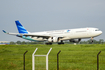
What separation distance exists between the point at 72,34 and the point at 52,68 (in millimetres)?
32569

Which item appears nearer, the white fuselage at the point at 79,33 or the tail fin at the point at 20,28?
the white fuselage at the point at 79,33

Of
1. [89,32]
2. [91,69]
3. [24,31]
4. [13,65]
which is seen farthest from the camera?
[24,31]

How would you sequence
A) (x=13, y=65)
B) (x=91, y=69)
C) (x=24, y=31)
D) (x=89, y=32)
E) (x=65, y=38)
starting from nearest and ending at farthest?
(x=91, y=69)
(x=13, y=65)
(x=89, y=32)
(x=65, y=38)
(x=24, y=31)

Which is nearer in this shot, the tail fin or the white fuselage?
the white fuselage

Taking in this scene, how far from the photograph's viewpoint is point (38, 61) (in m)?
12.4

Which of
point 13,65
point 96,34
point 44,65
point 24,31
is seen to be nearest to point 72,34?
point 96,34

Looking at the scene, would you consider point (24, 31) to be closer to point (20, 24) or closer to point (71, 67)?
point (20, 24)

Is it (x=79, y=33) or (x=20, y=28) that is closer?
(x=79, y=33)

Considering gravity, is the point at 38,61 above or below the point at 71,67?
above

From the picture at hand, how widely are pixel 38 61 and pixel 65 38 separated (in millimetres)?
37202

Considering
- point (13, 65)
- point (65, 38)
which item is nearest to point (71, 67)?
point (13, 65)

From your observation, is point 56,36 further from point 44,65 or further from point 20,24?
point 44,65

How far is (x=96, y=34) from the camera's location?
4456 cm

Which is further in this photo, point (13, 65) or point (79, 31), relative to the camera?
point (79, 31)
